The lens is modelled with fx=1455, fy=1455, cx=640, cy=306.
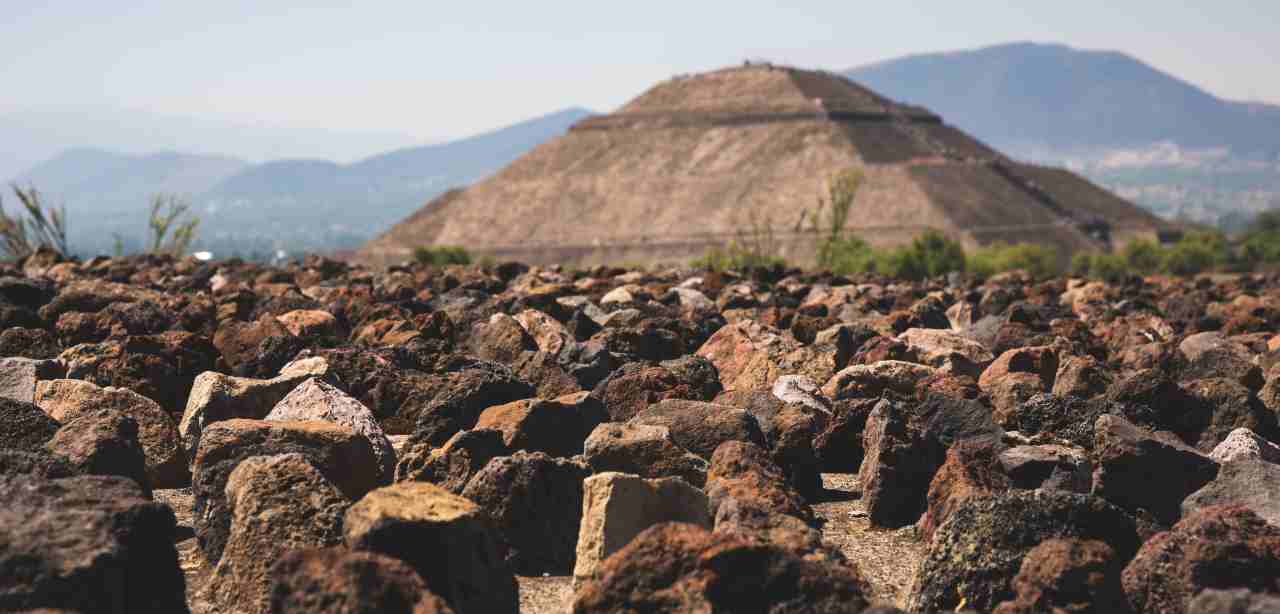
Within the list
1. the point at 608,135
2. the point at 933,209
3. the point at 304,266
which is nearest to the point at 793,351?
the point at 304,266

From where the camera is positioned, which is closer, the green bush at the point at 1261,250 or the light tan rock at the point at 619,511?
the light tan rock at the point at 619,511

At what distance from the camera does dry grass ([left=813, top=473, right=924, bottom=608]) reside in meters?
9.96

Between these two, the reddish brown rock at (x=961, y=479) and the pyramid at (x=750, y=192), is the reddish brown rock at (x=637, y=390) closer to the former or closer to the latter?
the reddish brown rock at (x=961, y=479)

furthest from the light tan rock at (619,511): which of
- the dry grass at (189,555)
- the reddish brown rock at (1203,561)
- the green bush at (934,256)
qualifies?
the green bush at (934,256)

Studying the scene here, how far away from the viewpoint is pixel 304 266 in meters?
44.8

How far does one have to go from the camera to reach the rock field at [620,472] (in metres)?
7.89

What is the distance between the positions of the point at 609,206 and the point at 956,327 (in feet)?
481

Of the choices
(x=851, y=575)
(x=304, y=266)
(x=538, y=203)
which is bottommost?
(x=538, y=203)

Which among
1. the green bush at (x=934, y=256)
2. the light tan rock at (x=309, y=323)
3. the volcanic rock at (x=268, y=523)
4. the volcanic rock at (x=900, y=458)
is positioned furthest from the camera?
the green bush at (x=934, y=256)

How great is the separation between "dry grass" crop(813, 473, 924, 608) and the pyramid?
413ft

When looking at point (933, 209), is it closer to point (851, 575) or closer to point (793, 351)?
point (793, 351)

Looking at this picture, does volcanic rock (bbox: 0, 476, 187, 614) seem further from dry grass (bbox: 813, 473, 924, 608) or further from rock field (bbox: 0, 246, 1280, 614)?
dry grass (bbox: 813, 473, 924, 608)

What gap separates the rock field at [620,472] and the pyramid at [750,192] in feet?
396

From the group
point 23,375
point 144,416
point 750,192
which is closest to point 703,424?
point 144,416
